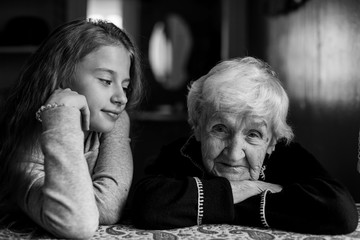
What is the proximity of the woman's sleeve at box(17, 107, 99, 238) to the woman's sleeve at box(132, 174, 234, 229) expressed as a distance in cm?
13

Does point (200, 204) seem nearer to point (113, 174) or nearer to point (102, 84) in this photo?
point (113, 174)

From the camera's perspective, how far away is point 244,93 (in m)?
1.15

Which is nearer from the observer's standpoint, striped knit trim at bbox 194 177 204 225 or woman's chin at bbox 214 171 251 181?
striped knit trim at bbox 194 177 204 225

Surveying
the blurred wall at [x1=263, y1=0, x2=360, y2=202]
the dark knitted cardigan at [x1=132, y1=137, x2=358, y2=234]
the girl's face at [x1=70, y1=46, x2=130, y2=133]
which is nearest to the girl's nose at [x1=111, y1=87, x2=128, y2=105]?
the girl's face at [x1=70, y1=46, x2=130, y2=133]

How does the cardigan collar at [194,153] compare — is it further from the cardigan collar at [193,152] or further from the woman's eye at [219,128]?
the woman's eye at [219,128]

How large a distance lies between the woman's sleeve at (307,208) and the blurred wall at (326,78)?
485 millimetres

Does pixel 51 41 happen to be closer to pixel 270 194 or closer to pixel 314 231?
pixel 270 194

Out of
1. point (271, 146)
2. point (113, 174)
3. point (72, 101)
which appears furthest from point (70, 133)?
point (271, 146)

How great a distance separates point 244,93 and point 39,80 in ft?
1.74

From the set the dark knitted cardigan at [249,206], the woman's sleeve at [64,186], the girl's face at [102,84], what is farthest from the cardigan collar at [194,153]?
the woman's sleeve at [64,186]

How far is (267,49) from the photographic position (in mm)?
2859

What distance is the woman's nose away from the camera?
3.80ft

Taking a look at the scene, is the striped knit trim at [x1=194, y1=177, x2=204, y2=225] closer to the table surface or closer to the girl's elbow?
the table surface

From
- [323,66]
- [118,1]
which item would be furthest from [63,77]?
[118,1]
